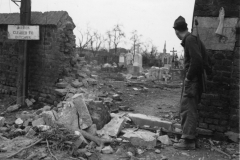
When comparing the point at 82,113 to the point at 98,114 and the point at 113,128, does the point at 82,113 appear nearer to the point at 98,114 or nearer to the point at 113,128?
the point at 98,114

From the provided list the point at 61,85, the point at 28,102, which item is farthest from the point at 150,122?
the point at 28,102

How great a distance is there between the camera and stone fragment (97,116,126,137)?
14.4ft

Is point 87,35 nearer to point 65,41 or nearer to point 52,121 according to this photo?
point 65,41

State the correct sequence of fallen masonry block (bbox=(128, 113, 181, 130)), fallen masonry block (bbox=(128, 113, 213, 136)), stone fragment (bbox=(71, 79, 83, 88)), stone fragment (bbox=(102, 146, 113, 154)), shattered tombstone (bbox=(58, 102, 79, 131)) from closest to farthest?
1. stone fragment (bbox=(102, 146, 113, 154))
2. shattered tombstone (bbox=(58, 102, 79, 131))
3. fallen masonry block (bbox=(128, 113, 213, 136))
4. fallen masonry block (bbox=(128, 113, 181, 130))
5. stone fragment (bbox=(71, 79, 83, 88))

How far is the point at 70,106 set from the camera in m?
4.48

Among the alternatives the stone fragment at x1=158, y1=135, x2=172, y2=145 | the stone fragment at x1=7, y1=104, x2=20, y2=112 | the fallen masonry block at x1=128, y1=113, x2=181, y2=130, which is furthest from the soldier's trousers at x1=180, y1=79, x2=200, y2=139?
the stone fragment at x1=7, y1=104, x2=20, y2=112

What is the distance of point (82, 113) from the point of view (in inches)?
175

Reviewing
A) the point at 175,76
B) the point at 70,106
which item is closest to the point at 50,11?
the point at 70,106

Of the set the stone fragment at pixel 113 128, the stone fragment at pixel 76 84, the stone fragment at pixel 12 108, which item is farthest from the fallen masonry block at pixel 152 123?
the stone fragment at pixel 12 108

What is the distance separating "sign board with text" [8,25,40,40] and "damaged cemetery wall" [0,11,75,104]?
0.20 m

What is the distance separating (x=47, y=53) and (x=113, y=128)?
11.3 feet

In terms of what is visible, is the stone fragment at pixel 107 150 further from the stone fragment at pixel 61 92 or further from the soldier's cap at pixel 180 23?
the stone fragment at pixel 61 92

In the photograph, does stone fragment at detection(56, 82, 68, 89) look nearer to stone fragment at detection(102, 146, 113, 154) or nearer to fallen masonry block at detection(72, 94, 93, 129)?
fallen masonry block at detection(72, 94, 93, 129)

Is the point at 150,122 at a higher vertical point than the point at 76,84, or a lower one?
lower
